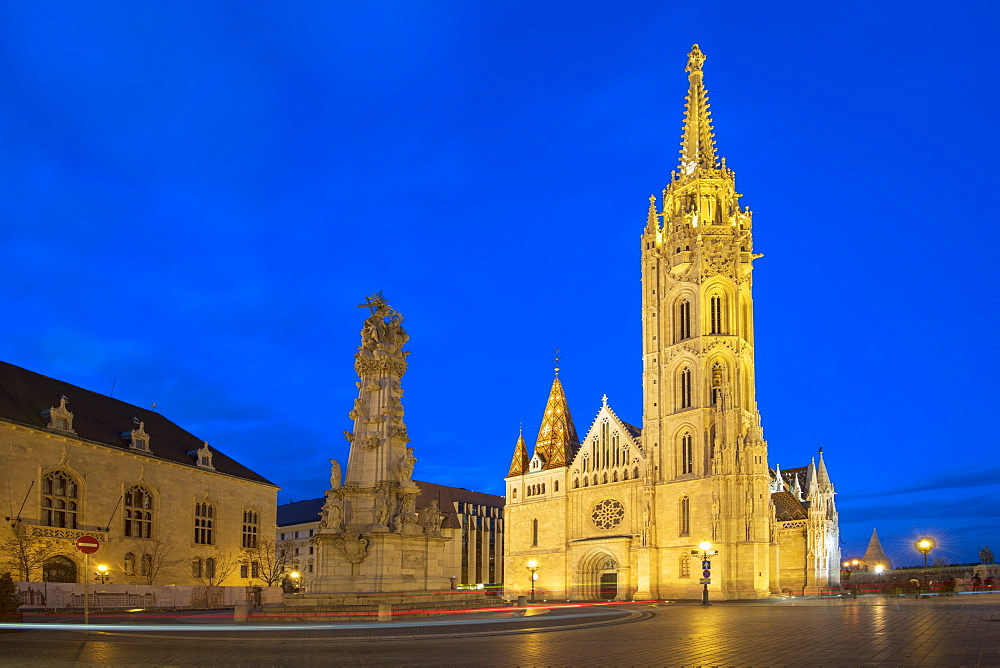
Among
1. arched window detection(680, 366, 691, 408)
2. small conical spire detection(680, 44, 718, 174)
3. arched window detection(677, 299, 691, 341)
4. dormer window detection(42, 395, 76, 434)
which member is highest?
small conical spire detection(680, 44, 718, 174)

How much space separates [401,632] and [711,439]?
51578mm

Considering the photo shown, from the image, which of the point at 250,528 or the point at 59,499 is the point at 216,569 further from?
the point at 59,499

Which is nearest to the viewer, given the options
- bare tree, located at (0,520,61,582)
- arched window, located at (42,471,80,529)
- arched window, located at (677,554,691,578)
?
bare tree, located at (0,520,61,582)

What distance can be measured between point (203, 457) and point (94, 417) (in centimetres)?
824

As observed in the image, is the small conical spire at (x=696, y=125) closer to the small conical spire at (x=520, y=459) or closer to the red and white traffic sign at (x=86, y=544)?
the small conical spire at (x=520, y=459)

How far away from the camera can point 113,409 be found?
2202 inches

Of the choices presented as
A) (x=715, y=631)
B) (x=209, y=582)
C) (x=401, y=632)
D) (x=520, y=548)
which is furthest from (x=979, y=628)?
(x=520, y=548)

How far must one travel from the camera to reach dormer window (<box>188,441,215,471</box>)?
57.5 metres

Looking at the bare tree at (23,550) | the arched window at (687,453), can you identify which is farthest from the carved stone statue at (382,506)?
the arched window at (687,453)

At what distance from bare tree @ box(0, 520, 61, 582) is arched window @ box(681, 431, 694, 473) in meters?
46.2

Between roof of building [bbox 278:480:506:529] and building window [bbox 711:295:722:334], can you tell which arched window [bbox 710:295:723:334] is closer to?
building window [bbox 711:295:722:334]

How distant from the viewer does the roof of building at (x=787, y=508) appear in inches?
3056

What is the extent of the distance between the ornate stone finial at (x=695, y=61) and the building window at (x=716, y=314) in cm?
2411

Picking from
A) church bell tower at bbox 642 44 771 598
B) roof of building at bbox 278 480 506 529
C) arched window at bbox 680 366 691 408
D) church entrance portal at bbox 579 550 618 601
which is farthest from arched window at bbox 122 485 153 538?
roof of building at bbox 278 480 506 529
